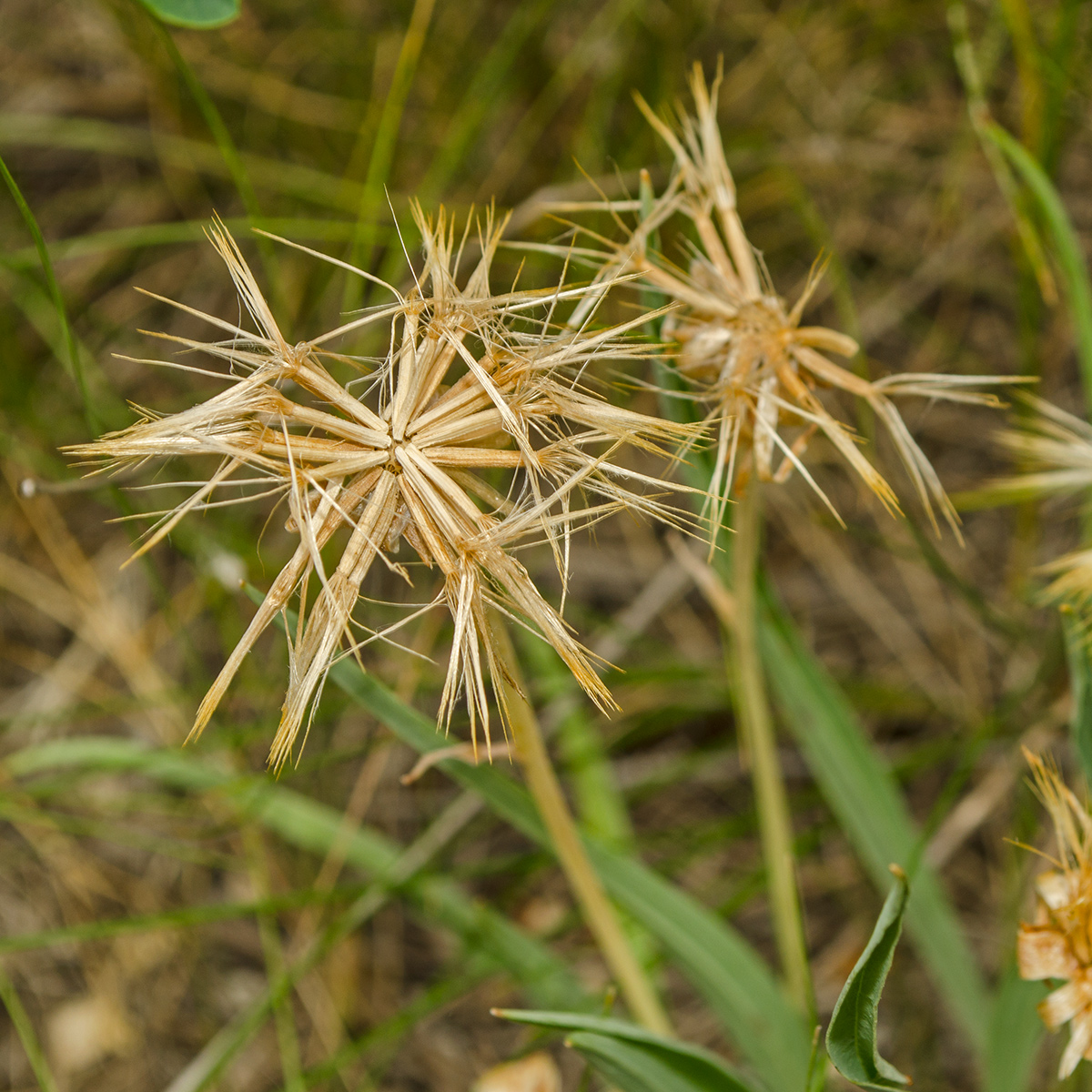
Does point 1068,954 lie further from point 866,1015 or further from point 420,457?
point 420,457

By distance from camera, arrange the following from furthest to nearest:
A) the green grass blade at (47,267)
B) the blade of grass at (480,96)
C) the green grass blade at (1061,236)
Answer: the blade of grass at (480,96) < the green grass blade at (1061,236) < the green grass blade at (47,267)

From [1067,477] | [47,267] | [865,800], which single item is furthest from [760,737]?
[47,267]

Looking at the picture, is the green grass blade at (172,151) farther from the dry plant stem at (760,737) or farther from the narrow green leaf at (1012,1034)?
the narrow green leaf at (1012,1034)

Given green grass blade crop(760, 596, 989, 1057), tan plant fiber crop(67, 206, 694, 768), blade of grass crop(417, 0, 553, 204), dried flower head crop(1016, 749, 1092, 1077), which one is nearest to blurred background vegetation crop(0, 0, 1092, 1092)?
blade of grass crop(417, 0, 553, 204)

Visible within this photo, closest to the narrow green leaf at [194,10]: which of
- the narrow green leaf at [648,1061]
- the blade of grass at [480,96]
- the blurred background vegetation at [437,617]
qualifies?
the blurred background vegetation at [437,617]

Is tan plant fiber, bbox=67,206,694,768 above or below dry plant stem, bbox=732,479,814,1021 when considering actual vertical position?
above

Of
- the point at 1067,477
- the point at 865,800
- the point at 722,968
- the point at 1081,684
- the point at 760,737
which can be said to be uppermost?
the point at 1067,477

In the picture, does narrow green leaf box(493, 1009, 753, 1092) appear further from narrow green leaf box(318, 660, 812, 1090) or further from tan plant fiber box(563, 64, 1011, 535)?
tan plant fiber box(563, 64, 1011, 535)
